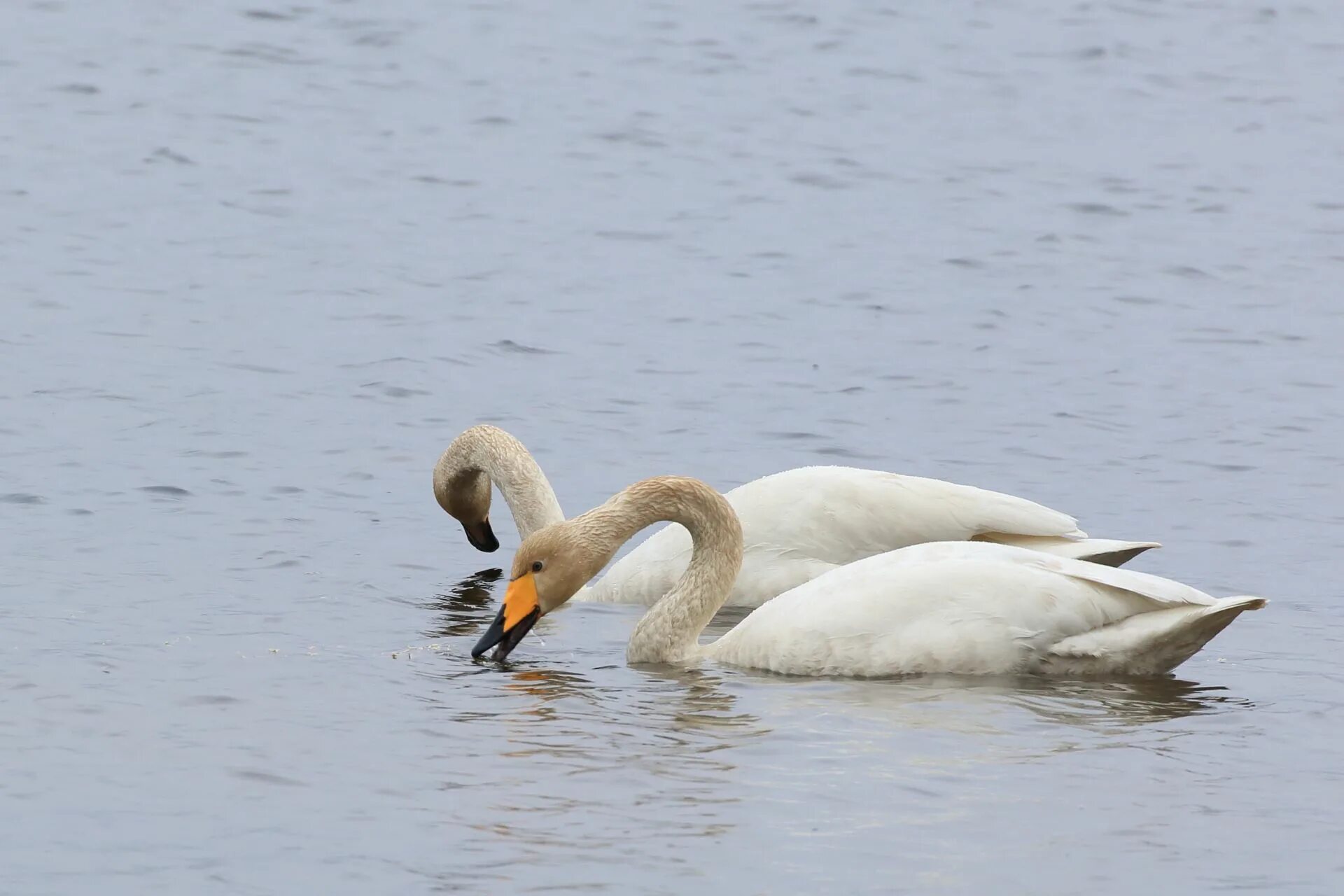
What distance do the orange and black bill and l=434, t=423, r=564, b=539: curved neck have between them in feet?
7.22

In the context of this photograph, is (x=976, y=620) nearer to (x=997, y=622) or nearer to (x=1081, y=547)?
(x=997, y=622)

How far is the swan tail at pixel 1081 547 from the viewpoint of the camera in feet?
Answer: 34.4

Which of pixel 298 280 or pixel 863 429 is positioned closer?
pixel 863 429

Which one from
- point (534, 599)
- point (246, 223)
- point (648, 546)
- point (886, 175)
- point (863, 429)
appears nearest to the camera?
point (534, 599)

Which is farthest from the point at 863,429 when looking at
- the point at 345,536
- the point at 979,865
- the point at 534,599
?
the point at 979,865

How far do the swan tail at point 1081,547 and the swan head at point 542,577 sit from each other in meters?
1.84

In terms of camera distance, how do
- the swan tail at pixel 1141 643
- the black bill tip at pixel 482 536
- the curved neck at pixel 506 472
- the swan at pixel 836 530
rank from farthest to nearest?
the black bill tip at pixel 482 536 → the curved neck at pixel 506 472 → the swan at pixel 836 530 → the swan tail at pixel 1141 643

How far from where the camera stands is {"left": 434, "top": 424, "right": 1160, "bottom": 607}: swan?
1073 cm

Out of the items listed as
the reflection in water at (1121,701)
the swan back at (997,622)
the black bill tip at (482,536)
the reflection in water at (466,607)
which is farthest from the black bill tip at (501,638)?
the black bill tip at (482,536)

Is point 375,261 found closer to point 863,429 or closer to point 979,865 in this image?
point 863,429

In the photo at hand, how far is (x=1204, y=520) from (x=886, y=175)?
9.61m

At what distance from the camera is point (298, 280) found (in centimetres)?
1723

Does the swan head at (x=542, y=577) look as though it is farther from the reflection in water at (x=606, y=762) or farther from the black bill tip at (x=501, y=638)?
the reflection in water at (x=606, y=762)

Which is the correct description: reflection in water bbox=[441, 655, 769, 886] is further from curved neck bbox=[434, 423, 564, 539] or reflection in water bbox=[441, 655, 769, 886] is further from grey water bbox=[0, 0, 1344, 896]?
curved neck bbox=[434, 423, 564, 539]
